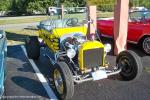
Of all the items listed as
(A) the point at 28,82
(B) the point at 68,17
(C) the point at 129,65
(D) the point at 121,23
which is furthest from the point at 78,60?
(D) the point at 121,23

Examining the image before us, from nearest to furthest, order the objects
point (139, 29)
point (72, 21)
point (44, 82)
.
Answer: point (44, 82), point (72, 21), point (139, 29)

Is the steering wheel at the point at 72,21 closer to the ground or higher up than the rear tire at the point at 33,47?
higher up

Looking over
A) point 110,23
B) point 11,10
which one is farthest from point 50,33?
point 11,10

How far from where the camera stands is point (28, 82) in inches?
261

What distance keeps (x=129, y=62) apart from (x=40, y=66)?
275 centimetres

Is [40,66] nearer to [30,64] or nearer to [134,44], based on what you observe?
[30,64]

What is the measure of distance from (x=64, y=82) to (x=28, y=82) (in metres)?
1.56

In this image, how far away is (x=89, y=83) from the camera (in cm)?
645

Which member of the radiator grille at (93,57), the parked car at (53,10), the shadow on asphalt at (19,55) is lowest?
the shadow on asphalt at (19,55)

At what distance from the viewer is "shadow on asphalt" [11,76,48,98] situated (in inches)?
239

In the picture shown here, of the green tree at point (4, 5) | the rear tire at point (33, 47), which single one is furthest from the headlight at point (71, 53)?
the green tree at point (4, 5)

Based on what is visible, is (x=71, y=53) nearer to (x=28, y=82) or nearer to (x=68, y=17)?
(x=28, y=82)

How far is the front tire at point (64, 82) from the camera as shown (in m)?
5.35

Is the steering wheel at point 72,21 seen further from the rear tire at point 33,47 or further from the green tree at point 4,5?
the green tree at point 4,5
